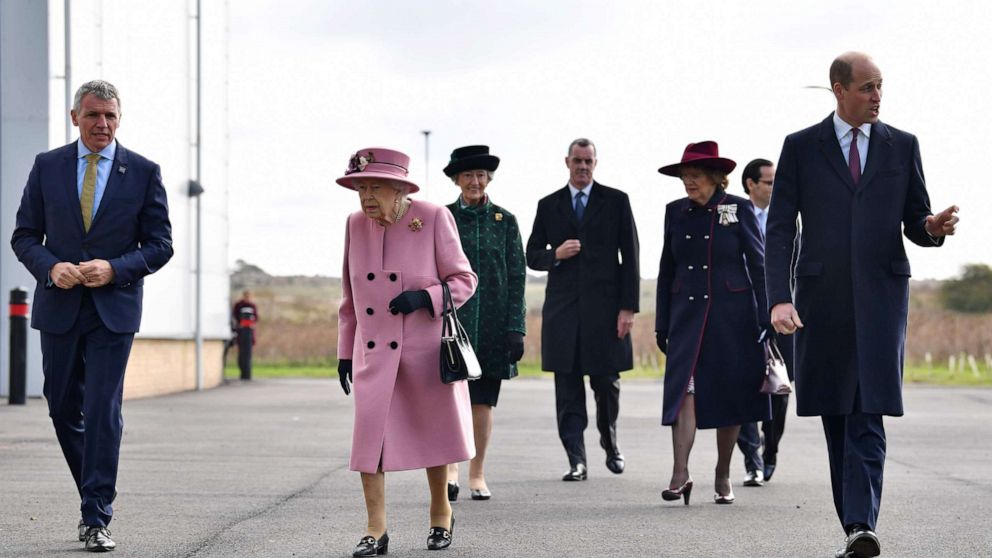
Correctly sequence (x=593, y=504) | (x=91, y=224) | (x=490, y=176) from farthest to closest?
(x=490, y=176)
(x=593, y=504)
(x=91, y=224)

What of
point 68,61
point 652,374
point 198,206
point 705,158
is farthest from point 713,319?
point 652,374

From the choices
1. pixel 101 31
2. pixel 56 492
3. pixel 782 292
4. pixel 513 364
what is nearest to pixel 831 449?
pixel 782 292

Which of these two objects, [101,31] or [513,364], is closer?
[513,364]

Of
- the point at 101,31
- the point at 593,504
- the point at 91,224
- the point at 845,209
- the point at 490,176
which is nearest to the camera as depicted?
the point at 845,209

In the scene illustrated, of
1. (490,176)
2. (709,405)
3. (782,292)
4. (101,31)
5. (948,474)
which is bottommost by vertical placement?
(948,474)

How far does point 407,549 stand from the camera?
7.46 metres

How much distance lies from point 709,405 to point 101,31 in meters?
14.3

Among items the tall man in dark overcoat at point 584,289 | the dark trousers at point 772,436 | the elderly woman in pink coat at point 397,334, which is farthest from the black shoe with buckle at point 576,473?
the elderly woman in pink coat at point 397,334

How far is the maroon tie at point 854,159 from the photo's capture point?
712cm

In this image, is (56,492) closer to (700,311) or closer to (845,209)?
(700,311)

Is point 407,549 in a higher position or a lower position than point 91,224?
lower

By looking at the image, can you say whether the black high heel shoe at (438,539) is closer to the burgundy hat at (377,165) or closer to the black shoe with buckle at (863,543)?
the burgundy hat at (377,165)

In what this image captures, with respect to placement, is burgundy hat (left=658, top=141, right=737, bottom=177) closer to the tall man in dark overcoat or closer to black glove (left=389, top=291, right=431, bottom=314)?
the tall man in dark overcoat

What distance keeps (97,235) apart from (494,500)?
333 cm
